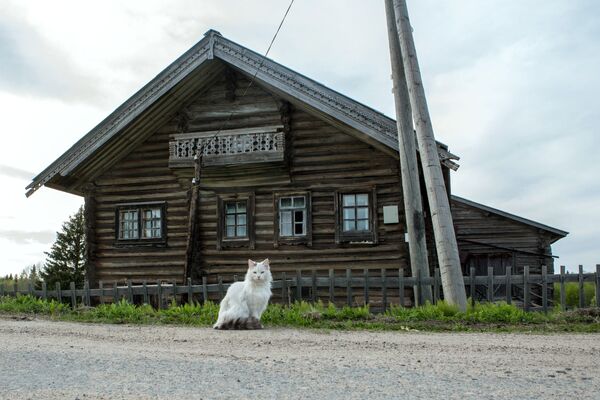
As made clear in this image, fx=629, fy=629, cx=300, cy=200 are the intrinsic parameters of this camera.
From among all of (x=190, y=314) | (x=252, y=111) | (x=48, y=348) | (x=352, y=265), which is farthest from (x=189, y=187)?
(x=48, y=348)

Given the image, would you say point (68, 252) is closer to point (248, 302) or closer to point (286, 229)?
point (286, 229)

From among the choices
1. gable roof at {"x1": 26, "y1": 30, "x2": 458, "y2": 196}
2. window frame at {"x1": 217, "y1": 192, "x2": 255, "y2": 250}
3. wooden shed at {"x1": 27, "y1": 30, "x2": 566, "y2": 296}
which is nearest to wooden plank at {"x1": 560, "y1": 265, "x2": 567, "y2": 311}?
gable roof at {"x1": 26, "y1": 30, "x2": 458, "y2": 196}

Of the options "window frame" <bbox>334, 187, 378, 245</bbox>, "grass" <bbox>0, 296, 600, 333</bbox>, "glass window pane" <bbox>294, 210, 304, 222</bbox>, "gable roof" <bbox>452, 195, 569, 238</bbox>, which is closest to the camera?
"grass" <bbox>0, 296, 600, 333</bbox>

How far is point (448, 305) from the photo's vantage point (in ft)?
38.1

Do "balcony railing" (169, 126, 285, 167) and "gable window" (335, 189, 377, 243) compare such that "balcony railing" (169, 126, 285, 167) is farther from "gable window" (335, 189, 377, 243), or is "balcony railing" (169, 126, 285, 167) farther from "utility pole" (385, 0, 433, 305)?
"utility pole" (385, 0, 433, 305)

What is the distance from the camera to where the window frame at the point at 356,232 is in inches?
709

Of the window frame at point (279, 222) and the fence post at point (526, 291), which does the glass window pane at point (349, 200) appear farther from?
the fence post at point (526, 291)

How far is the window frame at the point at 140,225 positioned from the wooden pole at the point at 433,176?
10.3 meters

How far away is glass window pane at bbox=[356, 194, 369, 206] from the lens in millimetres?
18297

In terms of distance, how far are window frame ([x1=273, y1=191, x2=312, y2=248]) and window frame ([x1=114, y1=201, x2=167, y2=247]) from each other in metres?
3.86

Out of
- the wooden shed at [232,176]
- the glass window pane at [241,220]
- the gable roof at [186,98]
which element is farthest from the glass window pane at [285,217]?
the gable roof at [186,98]

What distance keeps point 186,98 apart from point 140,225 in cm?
445

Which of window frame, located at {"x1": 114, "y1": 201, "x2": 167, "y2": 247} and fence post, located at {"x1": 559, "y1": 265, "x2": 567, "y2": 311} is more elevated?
window frame, located at {"x1": 114, "y1": 201, "x2": 167, "y2": 247}

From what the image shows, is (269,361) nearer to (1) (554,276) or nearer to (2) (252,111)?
(1) (554,276)
